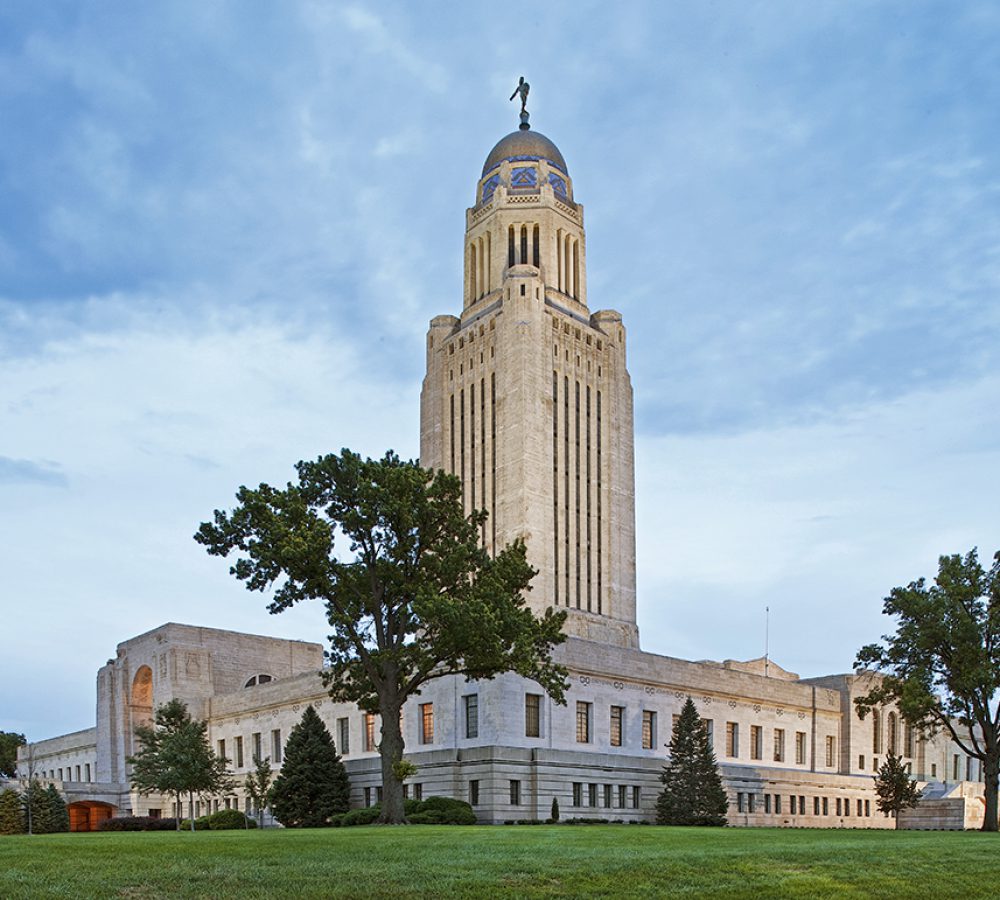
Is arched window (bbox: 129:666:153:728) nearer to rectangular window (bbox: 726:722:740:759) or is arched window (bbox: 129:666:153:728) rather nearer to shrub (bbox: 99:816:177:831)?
shrub (bbox: 99:816:177:831)

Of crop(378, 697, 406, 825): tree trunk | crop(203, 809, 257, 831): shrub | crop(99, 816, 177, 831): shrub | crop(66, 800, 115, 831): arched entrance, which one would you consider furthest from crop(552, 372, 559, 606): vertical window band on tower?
crop(378, 697, 406, 825): tree trunk

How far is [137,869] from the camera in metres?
17.1

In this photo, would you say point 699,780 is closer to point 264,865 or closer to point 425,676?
point 425,676

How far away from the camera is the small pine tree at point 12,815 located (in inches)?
2628

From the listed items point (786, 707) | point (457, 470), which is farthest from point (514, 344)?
point (786, 707)

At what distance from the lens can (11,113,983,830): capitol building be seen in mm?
55938

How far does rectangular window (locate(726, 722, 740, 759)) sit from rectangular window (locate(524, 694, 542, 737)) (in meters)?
17.2

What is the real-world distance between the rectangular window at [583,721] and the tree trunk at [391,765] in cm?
1978

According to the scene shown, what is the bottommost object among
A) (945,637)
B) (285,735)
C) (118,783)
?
(118,783)

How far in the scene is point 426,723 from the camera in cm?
5803

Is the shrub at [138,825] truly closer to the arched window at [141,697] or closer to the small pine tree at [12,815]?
the small pine tree at [12,815]

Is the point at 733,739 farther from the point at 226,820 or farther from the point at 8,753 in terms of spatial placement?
the point at 8,753

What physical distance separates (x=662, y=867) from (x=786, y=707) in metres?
56.5

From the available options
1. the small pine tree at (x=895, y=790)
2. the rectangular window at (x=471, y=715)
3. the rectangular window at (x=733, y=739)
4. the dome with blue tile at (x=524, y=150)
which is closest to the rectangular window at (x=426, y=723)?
the rectangular window at (x=471, y=715)
